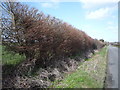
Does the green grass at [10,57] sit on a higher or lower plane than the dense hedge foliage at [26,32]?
lower

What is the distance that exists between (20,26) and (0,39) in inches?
39.1

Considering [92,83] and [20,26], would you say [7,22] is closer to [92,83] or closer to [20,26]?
[20,26]

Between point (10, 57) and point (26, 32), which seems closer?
point (26, 32)

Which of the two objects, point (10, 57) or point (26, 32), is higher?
point (26, 32)

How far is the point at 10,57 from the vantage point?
5.58 m

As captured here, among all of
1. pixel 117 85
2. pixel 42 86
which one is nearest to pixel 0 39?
pixel 42 86

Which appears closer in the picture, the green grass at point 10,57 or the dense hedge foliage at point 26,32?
the dense hedge foliage at point 26,32

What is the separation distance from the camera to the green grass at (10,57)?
505 cm

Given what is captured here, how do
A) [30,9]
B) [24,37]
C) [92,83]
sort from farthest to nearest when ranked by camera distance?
[30,9]
[24,37]
[92,83]

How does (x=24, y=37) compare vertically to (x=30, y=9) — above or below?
below

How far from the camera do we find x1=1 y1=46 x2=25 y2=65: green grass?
5048 millimetres

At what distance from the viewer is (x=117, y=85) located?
5.40m

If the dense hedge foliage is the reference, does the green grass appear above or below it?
below

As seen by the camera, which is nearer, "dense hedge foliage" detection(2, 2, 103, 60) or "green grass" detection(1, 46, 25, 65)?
"dense hedge foliage" detection(2, 2, 103, 60)
